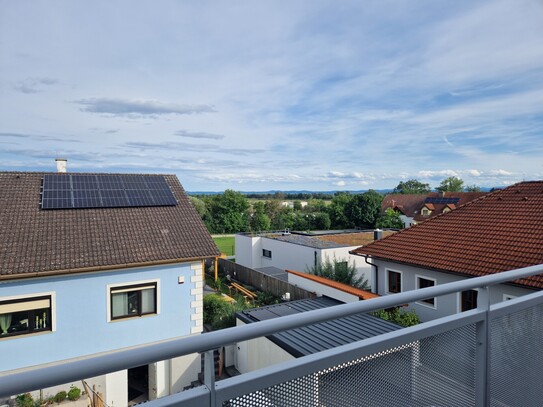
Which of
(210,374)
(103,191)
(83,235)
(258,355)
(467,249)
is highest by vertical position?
(103,191)

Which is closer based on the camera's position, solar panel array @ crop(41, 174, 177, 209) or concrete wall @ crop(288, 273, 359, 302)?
solar panel array @ crop(41, 174, 177, 209)

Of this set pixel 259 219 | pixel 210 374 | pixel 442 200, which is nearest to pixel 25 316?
pixel 210 374

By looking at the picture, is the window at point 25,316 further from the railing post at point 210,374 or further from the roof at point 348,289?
the railing post at point 210,374

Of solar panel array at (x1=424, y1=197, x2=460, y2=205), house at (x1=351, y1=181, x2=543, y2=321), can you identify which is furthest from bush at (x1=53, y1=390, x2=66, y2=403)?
solar panel array at (x1=424, y1=197, x2=460, y2=205)

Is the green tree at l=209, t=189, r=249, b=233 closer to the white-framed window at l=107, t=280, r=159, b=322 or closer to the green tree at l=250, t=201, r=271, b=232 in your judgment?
the green tree at l=250, t=201, r=271, b=232

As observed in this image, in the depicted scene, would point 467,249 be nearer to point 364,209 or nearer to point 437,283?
point 437,283

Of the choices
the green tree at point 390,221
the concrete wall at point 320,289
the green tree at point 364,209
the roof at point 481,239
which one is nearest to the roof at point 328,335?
the concrete wall at point 320,289
